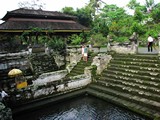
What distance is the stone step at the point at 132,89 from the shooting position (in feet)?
29.1

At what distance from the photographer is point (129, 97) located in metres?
9.43

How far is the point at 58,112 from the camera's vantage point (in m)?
9.51

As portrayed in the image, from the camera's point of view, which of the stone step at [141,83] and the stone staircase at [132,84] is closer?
the stone staircase at [132,84]

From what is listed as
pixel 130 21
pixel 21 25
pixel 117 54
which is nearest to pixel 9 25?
pixel 21 25

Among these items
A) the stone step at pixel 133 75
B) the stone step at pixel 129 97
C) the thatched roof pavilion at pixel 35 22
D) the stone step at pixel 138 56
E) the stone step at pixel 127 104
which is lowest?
the stone step at pixel 127 104

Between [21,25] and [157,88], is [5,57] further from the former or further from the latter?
[157,88]

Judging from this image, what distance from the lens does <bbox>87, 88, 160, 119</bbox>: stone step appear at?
7.78 m

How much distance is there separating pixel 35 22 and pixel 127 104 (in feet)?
52.6

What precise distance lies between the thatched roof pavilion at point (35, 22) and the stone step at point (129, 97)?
10796 millimetres

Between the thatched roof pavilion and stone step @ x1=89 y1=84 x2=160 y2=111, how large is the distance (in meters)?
10.8

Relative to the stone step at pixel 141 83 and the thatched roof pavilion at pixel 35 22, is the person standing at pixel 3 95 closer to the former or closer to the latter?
the stone step at pixel 141 83

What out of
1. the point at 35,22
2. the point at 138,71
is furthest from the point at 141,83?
the point at 35,22

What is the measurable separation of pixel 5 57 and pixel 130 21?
21813mm

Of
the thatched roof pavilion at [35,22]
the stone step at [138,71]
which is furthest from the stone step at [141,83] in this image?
the thatched roof pavilion at [35,22]
